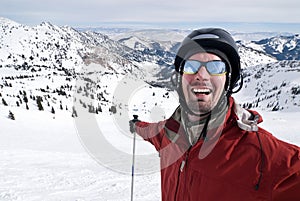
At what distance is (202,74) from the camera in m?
2.03

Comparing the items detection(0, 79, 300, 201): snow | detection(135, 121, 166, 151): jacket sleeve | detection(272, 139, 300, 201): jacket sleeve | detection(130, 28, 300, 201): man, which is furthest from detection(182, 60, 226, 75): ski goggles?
detection(0, 79, 300, 201): snow

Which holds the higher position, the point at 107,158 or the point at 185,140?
the point at 185,140

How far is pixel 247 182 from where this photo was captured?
171 cm

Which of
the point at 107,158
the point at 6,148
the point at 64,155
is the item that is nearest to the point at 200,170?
the point at 107,158

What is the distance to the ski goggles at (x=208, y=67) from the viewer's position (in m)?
2.04

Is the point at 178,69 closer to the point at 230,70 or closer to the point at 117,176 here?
the point at 230,70

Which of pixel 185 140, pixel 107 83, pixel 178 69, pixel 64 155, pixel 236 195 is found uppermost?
pixel 178 69

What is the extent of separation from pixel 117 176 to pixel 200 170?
538 cm

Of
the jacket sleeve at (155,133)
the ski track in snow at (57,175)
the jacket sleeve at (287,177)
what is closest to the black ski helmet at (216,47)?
the jacket sleeve at (287,177)

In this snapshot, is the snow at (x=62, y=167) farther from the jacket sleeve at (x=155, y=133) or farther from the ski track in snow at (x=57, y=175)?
the jacket sleeve at (x=155, y=133)

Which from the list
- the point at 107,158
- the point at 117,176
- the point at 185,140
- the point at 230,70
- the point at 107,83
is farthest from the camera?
the point at 107,83

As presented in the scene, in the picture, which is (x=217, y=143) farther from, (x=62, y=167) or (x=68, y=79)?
(x=68, y=79)

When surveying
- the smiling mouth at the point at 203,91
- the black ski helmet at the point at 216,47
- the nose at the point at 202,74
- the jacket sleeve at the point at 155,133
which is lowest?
the jacket sleeve at the point at 155,133

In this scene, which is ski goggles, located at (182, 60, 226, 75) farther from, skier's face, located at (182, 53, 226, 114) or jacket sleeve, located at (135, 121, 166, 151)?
jacket sleeve, located at (135, 121, 166, 151)
